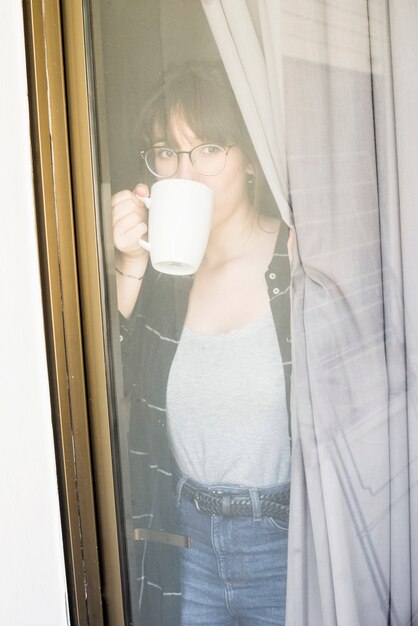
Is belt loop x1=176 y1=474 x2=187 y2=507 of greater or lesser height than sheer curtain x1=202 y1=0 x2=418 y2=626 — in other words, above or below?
below

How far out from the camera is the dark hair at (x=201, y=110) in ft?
3.32

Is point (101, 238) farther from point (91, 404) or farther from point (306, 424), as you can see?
point (306, 424)

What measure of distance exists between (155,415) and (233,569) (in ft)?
0.96

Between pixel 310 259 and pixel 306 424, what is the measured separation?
0.25 metres

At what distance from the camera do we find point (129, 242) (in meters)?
1.12

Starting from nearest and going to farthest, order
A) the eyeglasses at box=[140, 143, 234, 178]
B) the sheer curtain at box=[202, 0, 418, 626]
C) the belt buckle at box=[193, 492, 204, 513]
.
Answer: the sheer curtain at box=[202, 0, 418, 626] < the eyeglasses at box=[140, 143, 234, 178] < the belt buckle at box=[193, 492, 204, 513]

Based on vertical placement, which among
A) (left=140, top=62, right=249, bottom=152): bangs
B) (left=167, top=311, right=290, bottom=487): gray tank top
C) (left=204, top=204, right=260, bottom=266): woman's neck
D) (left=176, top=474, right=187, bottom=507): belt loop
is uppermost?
(left=140, top=62, right=249, bottom=152): bangs

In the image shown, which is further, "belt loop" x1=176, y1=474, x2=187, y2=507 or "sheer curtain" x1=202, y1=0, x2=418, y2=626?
"belt loop" x1=176, y1=474, x2=187, y2=507

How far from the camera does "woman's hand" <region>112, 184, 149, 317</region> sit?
3.59ft

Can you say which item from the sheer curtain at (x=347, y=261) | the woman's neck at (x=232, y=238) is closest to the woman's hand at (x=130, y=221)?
the woman's neck at (x=232, y=238)

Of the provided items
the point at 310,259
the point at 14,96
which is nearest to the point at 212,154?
the point at 310,259

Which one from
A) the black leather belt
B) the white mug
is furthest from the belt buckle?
the white mug

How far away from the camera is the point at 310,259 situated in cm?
100

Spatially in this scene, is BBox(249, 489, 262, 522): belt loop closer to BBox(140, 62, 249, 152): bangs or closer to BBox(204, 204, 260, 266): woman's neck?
BBox(204, 204, 260, 266): woman's neck
